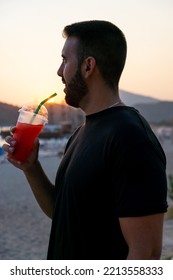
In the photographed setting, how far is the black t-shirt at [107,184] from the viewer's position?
1.02 m

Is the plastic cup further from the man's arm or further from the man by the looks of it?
the man's arm

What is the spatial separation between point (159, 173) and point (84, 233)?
227mm

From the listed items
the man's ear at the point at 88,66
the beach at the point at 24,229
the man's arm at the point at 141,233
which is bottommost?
the beach at the point at 24,229

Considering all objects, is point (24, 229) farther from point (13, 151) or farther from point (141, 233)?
point (141, 233)

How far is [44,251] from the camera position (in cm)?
477

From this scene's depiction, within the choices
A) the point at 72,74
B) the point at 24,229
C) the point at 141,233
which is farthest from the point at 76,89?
the point at 24,229

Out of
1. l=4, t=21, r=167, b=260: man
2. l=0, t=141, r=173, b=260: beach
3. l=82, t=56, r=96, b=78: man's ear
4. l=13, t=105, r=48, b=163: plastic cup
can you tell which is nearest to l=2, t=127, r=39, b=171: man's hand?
l=13, t=105, r=48, b=163: plastic cup

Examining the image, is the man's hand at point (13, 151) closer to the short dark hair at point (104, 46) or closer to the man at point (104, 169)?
the man at point (104, 169)

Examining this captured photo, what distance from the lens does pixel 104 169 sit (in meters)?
1.06

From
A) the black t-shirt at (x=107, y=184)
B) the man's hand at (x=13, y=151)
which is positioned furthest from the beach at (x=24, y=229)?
the black t-shirt at (x=107, y=184)

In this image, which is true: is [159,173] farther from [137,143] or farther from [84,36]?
[84,36]

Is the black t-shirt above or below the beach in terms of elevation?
above

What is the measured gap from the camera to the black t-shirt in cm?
102

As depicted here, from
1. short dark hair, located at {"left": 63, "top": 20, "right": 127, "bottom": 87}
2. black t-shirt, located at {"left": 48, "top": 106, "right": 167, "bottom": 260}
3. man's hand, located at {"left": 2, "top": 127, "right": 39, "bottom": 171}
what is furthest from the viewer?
man's hand, located at {"left": 2, "top": 127, "right": 39, "bottom": 171}
